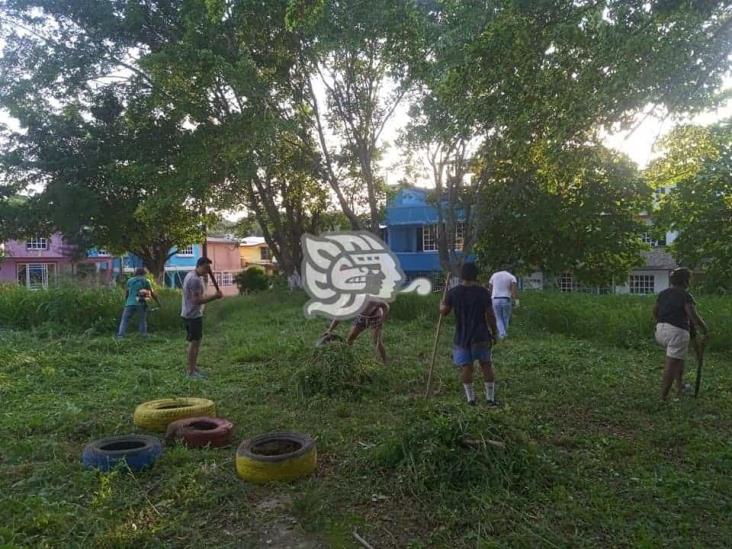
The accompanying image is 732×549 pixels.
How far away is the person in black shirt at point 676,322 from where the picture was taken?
650 centimetres

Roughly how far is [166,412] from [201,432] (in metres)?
0.67

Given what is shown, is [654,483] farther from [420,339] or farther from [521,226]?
[521,226]

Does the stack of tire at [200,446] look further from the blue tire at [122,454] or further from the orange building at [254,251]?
the orange building at [254,251]

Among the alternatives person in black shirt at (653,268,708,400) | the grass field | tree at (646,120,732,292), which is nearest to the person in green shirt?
the grass field

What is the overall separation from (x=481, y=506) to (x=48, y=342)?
10092 mm

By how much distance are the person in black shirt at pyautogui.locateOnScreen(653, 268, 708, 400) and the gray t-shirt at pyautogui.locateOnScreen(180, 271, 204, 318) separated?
577cm

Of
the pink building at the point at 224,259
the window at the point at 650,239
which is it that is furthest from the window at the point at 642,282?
the pink building at the point at 224,259

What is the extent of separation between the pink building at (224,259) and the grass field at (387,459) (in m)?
35.5

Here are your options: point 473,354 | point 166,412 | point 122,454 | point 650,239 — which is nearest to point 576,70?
point 473,354

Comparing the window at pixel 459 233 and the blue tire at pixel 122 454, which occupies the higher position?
the window at pixel 459 233

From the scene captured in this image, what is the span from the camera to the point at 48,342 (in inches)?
438

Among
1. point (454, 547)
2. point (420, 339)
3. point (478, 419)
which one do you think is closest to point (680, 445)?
point (478, 419)

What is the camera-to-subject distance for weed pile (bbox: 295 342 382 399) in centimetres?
677

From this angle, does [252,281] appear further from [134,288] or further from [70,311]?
[134,288]
